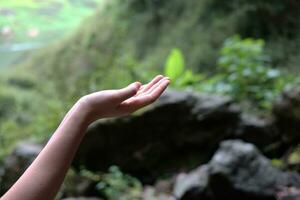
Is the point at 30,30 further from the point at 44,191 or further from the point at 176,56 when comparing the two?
the point at 44,191

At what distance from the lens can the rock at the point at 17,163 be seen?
11.1ft

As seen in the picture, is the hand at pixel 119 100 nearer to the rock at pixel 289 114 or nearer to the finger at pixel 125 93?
the finger at pixel 125 93

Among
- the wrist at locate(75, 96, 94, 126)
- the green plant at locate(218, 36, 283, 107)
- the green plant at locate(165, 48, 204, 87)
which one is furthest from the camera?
the green plant at locate(165, 48, 204, 87)

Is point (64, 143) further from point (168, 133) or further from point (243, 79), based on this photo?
point (243, 79)

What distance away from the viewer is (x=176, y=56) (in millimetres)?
4375

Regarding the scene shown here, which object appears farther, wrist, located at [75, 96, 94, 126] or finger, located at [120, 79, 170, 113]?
finger, located at [120, 79, 170, 113]

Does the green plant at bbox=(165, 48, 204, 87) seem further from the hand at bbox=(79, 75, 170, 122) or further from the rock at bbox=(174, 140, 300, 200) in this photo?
the hand at bbox=(79, 75, 170, 122)

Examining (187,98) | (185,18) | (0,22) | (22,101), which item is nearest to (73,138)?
(187,98)

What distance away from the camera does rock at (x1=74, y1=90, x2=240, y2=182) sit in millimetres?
3502

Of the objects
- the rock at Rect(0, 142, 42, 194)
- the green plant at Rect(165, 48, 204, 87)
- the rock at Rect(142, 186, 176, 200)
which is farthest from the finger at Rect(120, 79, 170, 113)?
the green plant at Rect(165, 48, 204, 87)

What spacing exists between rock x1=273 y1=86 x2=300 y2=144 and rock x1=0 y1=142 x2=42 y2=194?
77.5 inches

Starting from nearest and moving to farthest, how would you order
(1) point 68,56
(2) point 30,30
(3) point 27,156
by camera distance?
1. (3) point 27,156
2. (2) point 30,30
3. (1) point 68,56

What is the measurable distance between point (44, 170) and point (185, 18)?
490 centimetres

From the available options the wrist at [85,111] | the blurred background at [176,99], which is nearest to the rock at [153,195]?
the blurred background at [176,99]
